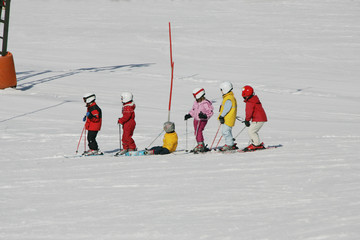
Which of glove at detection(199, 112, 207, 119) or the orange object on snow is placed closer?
glove at detection(199, 112, 207, 119)

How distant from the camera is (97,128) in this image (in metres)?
11.8

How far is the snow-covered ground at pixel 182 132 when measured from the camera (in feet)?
24.3

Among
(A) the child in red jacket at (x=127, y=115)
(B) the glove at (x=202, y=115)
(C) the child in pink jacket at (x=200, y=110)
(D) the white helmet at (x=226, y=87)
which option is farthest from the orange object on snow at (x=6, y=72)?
(D) the white helmet at (x=226, y=87)

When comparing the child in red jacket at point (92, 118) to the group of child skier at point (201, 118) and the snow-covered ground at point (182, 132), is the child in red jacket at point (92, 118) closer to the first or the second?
the group of child skier at point (201, 118)

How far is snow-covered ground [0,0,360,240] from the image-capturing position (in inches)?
292

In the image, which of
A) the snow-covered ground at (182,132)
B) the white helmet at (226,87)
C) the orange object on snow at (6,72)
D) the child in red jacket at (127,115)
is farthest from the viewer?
the orange object on snow at (6,72)

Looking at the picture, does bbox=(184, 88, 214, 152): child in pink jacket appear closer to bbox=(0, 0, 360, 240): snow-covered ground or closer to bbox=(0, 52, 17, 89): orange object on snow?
bbox=(0, 0, 360, 240): snow-covered ground

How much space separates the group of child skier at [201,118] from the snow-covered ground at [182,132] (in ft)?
1.33

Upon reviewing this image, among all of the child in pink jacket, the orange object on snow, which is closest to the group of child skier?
the child in pink jacket

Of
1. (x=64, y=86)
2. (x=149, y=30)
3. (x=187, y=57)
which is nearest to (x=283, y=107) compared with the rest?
(x=64, y=86)

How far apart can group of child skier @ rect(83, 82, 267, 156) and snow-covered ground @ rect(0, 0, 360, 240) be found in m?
0.41

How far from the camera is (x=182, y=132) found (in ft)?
50.0

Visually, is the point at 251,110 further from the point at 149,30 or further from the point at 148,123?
the point at 149,30

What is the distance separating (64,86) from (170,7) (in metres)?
27.0
